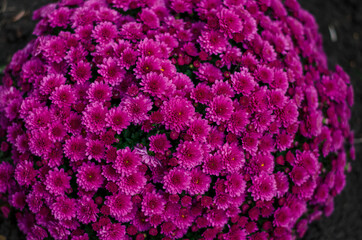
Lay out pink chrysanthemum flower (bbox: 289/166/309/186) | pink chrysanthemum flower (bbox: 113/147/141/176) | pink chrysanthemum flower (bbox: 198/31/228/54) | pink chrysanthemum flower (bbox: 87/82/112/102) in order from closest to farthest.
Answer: pink chrysanthemum flower (bbox: 113/147/141/176), pink chrysanthemum flower (bbox: 87/82/112/102), pink chrysanthemum flower (bbox: 198/31/228/54), pink chrysanthemum flower (bbox: 289/166/309/186)

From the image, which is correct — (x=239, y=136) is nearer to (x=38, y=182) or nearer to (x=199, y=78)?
(x=199, y=78)

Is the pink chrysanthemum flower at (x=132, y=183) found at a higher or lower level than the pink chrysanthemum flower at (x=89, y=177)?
higher

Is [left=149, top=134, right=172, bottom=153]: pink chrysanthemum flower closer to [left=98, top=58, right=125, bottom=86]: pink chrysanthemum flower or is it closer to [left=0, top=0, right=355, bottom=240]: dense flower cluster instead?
[left=0, top=0, right=355, bottom=240]: dense flower cluster

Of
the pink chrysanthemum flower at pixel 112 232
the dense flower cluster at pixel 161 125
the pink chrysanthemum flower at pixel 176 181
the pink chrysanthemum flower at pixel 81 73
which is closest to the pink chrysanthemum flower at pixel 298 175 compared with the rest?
the dense flower cluster at pixel 161 125

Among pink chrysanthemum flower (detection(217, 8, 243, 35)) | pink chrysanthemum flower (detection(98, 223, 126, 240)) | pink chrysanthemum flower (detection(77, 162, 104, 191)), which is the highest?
pink chrysanthemum flower (detection(217, 8, 243, 35))

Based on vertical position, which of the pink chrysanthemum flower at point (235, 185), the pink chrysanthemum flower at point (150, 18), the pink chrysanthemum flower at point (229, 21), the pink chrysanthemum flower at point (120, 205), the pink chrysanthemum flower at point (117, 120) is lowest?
the pink chrysanthemum flower at point (120, 205)

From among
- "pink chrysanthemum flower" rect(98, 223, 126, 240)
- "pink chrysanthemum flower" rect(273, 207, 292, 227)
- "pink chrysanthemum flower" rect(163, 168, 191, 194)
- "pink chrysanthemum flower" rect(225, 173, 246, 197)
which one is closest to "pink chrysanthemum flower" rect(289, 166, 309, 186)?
"pink chrysanthemum flower" rect(273, 207, 292, 227)

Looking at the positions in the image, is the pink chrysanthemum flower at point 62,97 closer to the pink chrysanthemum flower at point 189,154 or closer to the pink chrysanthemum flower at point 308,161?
the pink chrysanthemum flower at point 189,154

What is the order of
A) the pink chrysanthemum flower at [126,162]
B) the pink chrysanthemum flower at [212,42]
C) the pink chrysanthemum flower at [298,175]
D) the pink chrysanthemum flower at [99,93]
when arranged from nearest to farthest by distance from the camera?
the pink chrysanthemum flower at [126,162], the pink chrysanthemum flower at [99,93], the pink chrysanthemum flower at [212,42], the pink chrysanthemum flower at [298,175]
